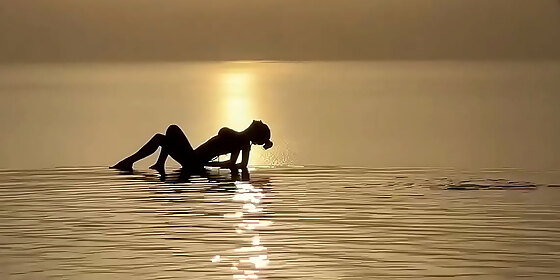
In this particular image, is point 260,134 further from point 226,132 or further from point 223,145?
point 223,145

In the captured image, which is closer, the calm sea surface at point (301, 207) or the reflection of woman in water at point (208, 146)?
the calm sea surface at point (301, 207)

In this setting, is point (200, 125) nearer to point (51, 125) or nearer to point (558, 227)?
point (51, 125)

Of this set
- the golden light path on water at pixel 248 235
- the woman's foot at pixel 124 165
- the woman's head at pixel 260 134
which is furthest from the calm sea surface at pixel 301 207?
the woman's head at pixel 260 134

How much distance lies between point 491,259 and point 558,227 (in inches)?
42.4

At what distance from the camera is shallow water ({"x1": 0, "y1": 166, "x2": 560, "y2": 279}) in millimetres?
5827

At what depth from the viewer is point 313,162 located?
11.1 metres

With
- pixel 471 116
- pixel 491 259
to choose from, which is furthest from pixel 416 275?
pixel 471 116

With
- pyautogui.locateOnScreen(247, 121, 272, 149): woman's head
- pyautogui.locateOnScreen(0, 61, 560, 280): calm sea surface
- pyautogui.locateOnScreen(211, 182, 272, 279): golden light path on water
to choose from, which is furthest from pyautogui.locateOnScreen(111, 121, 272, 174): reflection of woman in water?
pyautogui.locateOnScreen(211, 182, 272, 279): golden light path on water

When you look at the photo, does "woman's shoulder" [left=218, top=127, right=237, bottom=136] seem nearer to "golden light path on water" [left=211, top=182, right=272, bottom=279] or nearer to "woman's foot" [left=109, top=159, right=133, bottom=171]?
"golden light path on water" [left=211, top=182, right=272, bottom=279]

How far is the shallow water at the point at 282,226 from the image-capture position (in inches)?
229

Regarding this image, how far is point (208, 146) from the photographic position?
32.7 ft

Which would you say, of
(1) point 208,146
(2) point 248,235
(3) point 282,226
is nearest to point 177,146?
(1) point 208,146

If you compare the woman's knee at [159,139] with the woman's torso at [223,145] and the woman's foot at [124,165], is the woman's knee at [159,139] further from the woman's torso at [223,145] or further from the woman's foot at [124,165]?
the woman's foot at [124,165]

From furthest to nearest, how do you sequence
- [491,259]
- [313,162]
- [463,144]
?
[463,144] < [313,162] < [491,259]
